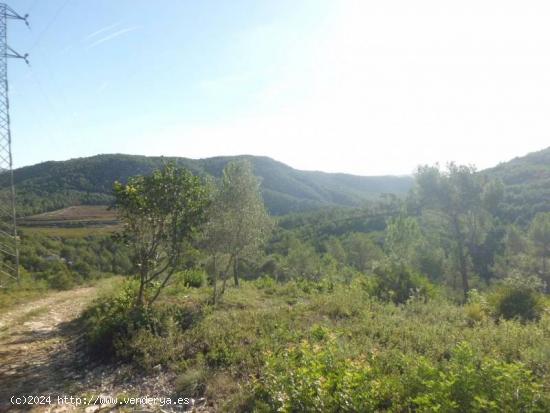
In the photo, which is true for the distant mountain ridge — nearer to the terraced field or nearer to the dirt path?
the terraced field

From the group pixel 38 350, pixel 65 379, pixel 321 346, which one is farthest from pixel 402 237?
pixel 65 379

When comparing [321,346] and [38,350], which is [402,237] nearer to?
[321,346]

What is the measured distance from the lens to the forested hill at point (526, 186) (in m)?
70.8

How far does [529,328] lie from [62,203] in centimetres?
10441

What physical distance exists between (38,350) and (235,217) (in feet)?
26.1

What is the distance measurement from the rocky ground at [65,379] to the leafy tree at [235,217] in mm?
5520

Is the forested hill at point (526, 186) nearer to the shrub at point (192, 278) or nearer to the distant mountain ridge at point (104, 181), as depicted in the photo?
the distant mountain ridge at point (104, 181)

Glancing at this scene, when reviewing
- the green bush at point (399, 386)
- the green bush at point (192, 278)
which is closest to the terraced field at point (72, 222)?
the green bush at point (192, 278)

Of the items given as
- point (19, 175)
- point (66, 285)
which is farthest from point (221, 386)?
point (19, 175)

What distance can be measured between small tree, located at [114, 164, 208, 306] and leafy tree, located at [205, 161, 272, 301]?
8.42ft

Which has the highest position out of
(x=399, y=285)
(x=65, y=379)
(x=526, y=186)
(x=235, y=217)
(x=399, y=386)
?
(x=526, y=186)

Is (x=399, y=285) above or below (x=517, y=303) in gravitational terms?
below

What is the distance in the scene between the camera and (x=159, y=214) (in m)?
10.8

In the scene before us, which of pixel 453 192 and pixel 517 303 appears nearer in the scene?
pixel 517 303
